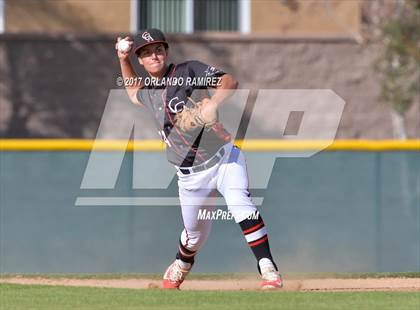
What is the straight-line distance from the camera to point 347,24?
18297 mm

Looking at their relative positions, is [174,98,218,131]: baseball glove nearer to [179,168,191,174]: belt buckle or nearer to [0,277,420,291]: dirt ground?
[179,168,191,174]: belt buckle

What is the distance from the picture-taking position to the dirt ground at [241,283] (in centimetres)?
1091

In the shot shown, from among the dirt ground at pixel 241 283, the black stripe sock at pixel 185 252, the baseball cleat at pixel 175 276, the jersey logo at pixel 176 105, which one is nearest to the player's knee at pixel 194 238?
the black stripe sock at pixel 185 252

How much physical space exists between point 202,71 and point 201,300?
1.95 metres

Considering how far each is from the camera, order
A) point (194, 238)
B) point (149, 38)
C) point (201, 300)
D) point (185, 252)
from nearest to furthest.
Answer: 1. point (201, 300)
2. point (149, 38)
3. point (194, 238)
4. point (185, 252)

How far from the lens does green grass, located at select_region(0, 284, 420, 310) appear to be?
27.0 ft

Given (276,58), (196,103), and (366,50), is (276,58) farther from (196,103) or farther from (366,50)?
(196,103)

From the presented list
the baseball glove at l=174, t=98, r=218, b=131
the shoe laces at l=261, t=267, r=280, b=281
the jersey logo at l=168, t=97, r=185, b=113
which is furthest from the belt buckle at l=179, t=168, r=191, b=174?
the shoe laces at l=261, t=267, r=280, b=281

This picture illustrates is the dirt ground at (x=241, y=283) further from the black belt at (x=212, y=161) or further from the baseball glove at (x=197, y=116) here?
the baseball glove at (x=197, y=116)

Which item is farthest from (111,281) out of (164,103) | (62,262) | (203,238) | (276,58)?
(276,58)

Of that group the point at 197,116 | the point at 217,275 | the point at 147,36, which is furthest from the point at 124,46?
the point at 217,275

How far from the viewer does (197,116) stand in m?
9.31

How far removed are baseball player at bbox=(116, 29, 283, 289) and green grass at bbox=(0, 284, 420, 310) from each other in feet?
2.18

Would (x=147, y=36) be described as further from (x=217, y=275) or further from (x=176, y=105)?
(x=217, y=275)
